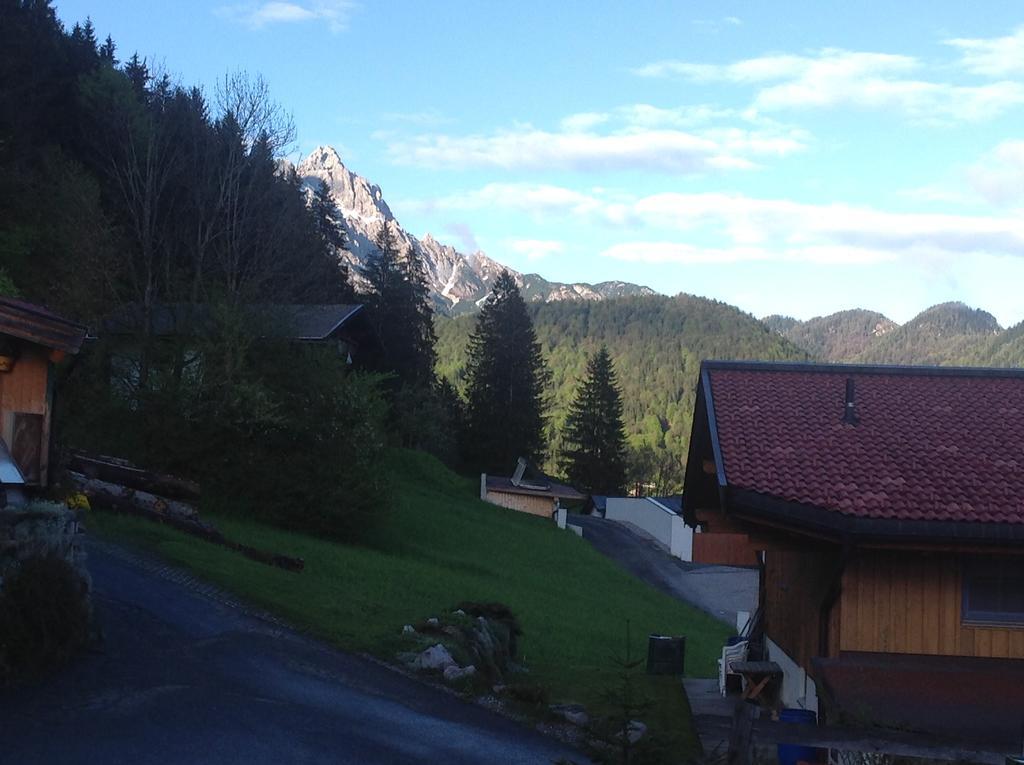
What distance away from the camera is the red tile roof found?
11562 mm

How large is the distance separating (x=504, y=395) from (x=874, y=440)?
62908 mm

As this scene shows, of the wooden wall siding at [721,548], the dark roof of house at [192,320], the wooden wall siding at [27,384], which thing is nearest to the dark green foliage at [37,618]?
the wooden wall siding at [27,384]

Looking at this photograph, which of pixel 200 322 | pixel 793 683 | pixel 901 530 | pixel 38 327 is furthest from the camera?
pixel 200 322

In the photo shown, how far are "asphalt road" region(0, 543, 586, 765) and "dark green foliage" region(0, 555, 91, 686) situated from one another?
24cm

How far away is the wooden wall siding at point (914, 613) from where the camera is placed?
11.9 meters

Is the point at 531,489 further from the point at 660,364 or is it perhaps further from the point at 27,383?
the point at 660,364

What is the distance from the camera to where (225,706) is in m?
11.0

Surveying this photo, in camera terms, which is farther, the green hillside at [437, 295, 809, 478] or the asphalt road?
the green hillside at [437, 295, 809, 478]

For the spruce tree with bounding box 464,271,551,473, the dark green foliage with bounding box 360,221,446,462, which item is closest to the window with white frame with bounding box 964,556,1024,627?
the dark green foliage with bounding box 360,221,446,462

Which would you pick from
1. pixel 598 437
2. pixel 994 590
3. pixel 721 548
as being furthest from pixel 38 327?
pixel 598 437

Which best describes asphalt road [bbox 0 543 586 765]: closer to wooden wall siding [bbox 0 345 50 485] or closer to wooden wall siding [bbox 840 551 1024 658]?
wooden wall siding [bbox 0 345 50 485]

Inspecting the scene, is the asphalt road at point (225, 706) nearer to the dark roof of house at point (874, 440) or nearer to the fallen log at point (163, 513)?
the dark roof of house at point (874, 440)

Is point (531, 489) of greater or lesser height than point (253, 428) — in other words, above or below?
below

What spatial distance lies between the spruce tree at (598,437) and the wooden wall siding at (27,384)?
67.7 m
